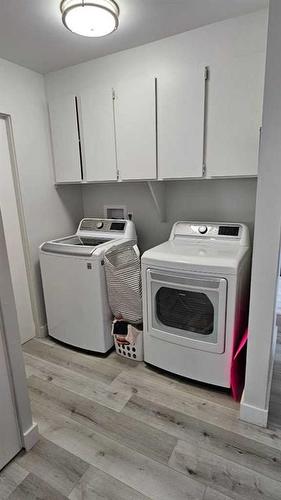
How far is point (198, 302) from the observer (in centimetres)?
172

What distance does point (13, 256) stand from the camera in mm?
2295

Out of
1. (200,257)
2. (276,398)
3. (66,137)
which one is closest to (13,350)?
(200,257)

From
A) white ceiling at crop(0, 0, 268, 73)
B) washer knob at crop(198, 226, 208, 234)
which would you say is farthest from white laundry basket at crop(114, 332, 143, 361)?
white ceiling at crop(0, 0, 268, 73)

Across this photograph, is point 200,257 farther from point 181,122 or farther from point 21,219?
point 21,219

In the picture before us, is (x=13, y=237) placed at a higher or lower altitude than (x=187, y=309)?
higher

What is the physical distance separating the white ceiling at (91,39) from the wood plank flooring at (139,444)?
91.8 inches

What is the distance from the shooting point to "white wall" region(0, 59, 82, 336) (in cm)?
210

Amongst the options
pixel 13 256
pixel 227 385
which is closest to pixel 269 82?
pixel 227 385

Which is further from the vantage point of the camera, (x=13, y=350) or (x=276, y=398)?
(x=276, y=398)

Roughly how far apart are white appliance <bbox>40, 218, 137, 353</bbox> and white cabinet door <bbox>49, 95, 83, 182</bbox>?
0.58m

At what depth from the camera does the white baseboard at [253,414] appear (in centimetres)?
153

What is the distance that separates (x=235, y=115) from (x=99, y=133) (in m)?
1.04

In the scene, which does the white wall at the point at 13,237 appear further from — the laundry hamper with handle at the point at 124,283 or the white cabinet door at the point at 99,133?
the laundry hamper with handle at the point at 124,283

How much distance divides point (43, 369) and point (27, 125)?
198cm
